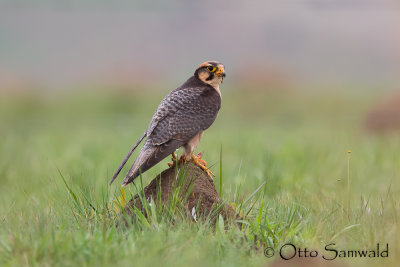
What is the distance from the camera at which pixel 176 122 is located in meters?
5.33

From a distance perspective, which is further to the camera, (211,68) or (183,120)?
(211,68)

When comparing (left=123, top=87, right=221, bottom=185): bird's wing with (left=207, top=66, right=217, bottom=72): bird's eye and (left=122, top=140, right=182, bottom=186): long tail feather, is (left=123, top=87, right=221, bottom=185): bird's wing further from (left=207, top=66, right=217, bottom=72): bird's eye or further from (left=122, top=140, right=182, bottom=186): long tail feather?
(left=207, top=66, right=217, bottom=72): bird's eye

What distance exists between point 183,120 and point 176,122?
69 mm

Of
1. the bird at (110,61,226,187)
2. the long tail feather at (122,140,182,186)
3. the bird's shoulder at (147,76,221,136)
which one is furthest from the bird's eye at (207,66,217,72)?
the long tail feather at (122,140,182,186)

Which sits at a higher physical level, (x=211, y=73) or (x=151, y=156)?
(x=211, y=73)

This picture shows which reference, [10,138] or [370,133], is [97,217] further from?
[370,133]

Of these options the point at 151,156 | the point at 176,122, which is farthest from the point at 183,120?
the point at 151,156

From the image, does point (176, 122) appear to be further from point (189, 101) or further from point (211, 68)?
point (211, 68)

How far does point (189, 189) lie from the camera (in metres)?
5.09

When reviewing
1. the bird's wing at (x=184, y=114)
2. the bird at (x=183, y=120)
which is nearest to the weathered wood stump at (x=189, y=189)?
the bird at (x=183, y=120)

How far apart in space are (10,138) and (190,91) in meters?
8.37

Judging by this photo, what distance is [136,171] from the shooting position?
516 cm

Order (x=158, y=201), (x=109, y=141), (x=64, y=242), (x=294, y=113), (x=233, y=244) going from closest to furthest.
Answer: (x=64, y=242)
(x=233, y=244)
(x=158, y=201)
(x=109, y=141)
(x=294, y=113)

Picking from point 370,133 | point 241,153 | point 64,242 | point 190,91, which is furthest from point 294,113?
point 64,242
